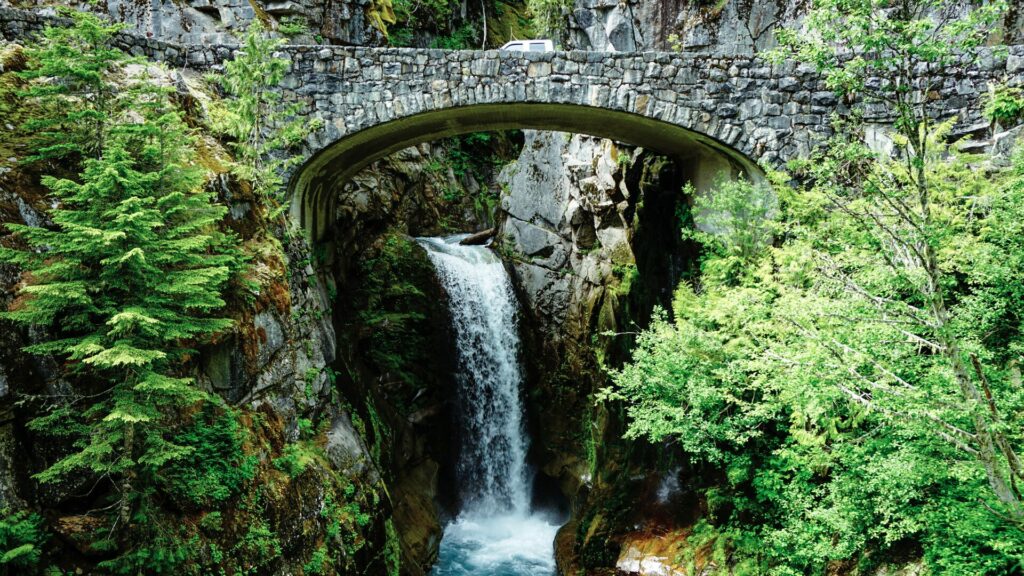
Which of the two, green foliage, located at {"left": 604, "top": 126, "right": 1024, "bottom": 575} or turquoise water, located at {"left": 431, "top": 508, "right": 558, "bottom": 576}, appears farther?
turquoise water, located at {"left": 431, "top": 508, "right": 558, "bottom": 576}

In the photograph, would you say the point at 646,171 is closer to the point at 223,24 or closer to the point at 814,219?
the point at 814,219

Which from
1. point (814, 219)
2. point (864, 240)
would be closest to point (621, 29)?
point (814, 219)

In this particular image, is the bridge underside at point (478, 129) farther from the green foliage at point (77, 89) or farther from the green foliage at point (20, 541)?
the green foliage at point (20, 541)

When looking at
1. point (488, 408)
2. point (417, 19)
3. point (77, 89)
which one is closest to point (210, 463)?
point (77, 89)

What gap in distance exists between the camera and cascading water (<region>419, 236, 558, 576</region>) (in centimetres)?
1428

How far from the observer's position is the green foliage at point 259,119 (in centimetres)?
853

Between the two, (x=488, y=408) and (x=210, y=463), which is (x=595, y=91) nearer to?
(x=210, y=463)

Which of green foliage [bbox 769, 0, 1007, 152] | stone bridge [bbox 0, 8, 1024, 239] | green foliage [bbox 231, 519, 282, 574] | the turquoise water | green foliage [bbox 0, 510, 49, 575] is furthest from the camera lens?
the turquoise water

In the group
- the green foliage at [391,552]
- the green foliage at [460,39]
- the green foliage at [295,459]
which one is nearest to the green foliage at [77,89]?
the green foliage at [295,459]

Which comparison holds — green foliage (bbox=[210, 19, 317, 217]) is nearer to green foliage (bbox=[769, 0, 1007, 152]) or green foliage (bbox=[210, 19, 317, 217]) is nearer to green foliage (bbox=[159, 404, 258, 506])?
green foliage (bbox=[159, 404, 258, 506])

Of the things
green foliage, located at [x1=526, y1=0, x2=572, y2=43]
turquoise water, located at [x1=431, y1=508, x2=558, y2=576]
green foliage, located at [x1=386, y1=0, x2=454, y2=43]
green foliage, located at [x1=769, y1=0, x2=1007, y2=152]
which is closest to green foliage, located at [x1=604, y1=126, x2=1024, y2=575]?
green foliage, located at [x1=769, y1=0, x2=1007, y2=152]

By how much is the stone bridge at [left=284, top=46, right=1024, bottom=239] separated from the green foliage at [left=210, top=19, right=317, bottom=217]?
37 cm

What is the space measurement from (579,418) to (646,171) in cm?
621

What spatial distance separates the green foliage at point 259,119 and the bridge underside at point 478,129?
2.30 ft
